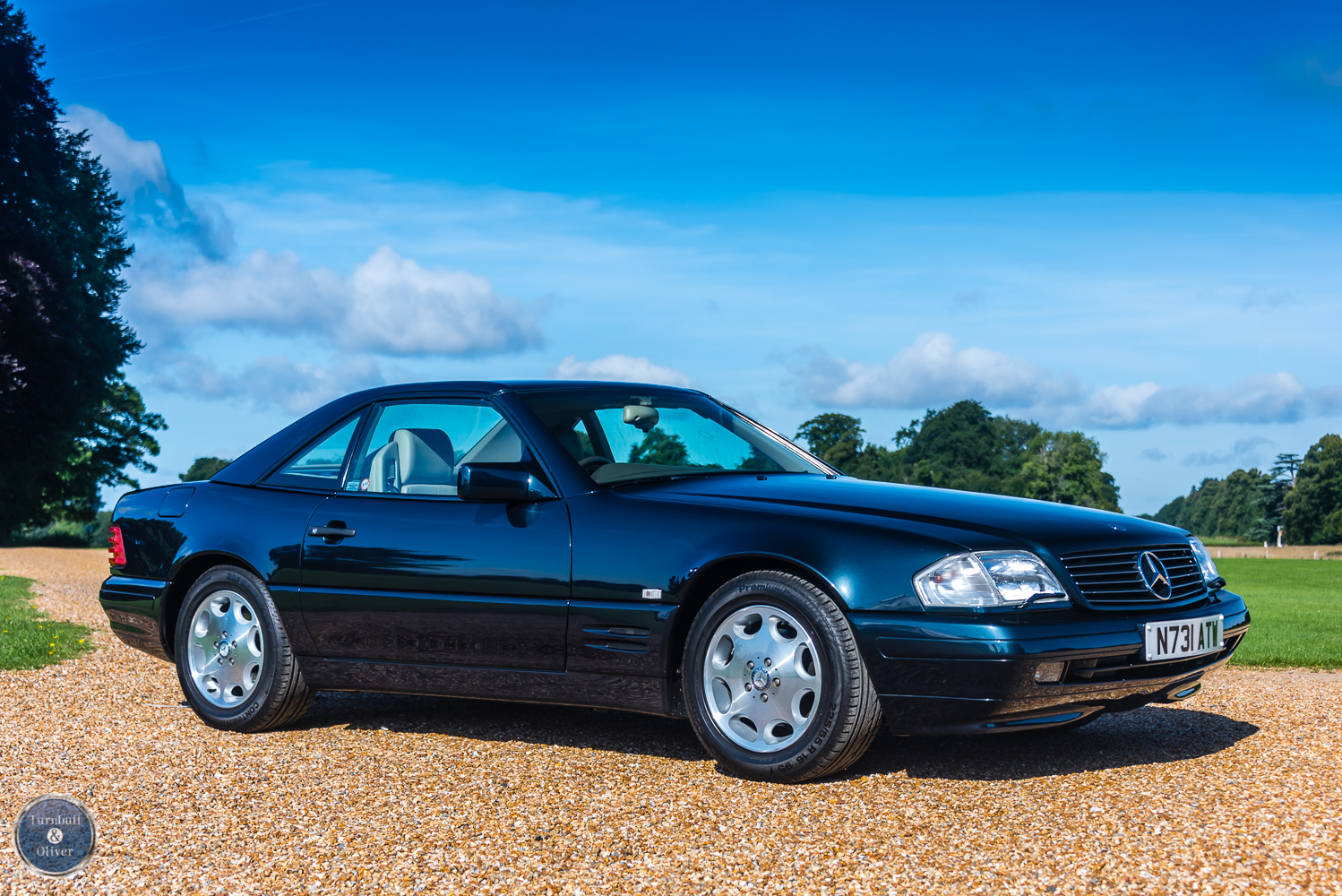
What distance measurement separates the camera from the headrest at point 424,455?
5770mm

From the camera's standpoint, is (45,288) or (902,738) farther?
(45,288)

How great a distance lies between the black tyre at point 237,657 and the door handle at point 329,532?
1.44 feet

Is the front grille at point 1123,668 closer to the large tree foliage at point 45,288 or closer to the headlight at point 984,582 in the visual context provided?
the headlight at point 984,582

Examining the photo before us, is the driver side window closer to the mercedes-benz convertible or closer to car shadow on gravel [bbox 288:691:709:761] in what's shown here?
the mercedes-benz convertible

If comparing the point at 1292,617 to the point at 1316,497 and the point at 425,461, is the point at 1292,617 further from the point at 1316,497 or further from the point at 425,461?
the point at 1316,497

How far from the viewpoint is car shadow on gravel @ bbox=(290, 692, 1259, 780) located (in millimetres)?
4941

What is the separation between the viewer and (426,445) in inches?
233

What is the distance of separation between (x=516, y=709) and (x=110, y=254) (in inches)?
1370

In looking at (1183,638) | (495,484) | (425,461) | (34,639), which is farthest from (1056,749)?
(34,639)

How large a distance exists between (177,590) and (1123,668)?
4643 millimetres

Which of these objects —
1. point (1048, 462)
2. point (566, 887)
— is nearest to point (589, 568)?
point (566, 887)

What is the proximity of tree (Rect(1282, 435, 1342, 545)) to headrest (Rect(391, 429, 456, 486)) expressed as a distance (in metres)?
105

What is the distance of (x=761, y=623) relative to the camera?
461 centimetres

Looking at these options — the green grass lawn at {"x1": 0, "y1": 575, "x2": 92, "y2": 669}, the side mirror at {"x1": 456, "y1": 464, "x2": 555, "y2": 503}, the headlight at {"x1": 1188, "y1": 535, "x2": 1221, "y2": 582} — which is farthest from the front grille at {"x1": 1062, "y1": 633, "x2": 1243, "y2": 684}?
the green grass lawn at {"x1": 0, "y1": 575, "x2": 92, "y2": 669}
